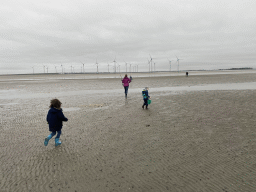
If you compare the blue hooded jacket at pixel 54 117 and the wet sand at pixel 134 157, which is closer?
the wet sand at pixel 134 157

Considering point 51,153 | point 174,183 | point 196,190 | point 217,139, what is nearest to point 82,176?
point 51,153

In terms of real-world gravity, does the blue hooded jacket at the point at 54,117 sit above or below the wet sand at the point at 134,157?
above

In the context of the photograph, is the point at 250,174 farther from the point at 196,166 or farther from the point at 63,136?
the point at 63,136

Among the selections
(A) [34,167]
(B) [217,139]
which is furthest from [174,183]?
(A) [34,167]

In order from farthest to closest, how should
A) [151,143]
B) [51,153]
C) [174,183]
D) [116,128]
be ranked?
[116,128] → [151,143] → [51,153] → [174,183]

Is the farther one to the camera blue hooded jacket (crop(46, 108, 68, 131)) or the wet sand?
blue hooded jacket (crop(46, 108, 68, 131))

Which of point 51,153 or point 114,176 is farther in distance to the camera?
point 51,153

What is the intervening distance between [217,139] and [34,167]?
6.10 meters

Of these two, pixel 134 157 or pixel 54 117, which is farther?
pixel 54 117

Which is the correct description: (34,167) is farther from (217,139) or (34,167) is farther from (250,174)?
(217,139)

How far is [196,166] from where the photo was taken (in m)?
4.59

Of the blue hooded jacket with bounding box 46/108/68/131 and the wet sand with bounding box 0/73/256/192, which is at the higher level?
the blue hooded jacket with bounding box 46/108/68/131

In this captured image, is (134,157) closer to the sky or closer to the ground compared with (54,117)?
closer to the ground

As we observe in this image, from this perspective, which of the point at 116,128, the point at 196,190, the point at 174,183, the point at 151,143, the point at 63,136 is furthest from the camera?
the point at 116,128
